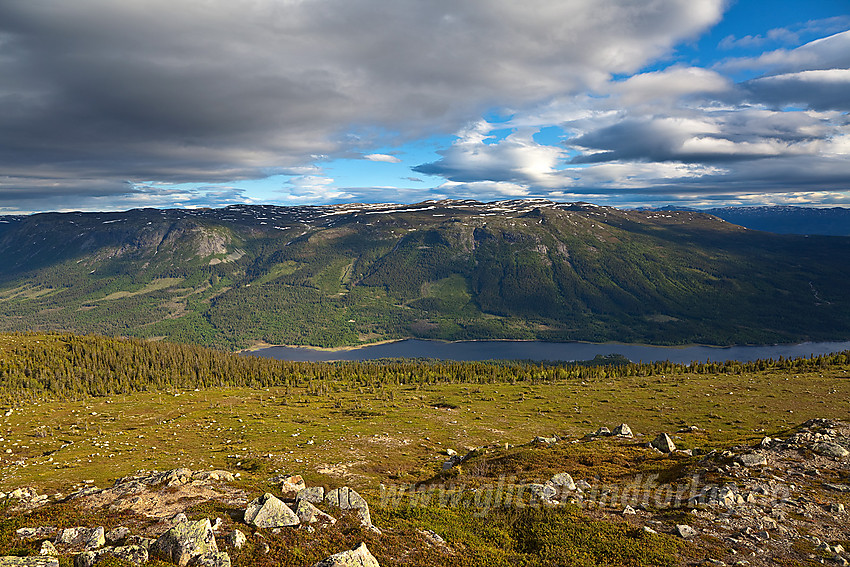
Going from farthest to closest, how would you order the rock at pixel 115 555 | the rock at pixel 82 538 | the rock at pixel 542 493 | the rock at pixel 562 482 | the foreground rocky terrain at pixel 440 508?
the rock at pixel 562 482 < the rock at pixel 542 493 < the foreground rocky terrain at pixel 440 508 < the rock at pixel 82 538 < the rock at pixel 115 555

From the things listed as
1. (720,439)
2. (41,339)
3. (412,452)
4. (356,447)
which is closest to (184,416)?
(356,447)

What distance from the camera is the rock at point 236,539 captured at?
784 inches

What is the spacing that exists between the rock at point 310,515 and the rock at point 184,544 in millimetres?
5256

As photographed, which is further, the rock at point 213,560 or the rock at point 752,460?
the rock at point 752,460

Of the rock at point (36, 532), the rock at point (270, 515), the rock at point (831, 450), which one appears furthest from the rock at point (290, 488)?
the rock at point (831, 450)

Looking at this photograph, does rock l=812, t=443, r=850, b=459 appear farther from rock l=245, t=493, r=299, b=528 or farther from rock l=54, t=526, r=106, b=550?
rock l=54, t=526, r=106, b=550

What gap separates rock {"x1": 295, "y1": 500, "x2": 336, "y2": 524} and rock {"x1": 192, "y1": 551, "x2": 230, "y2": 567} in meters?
5.44

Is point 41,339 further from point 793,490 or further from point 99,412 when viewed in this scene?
point 793,490

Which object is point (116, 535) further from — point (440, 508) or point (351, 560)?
point (440, 508)

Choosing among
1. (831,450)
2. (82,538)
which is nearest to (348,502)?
(82,538)

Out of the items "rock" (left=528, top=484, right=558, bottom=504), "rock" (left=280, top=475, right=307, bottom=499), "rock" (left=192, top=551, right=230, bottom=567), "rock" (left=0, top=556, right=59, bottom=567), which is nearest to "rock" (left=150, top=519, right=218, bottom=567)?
"rock" (left=192, top=551, right=230, bottom=567)

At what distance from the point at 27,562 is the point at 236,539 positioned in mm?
7788

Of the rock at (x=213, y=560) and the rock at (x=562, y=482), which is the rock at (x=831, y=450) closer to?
the rock at (x=562, y=482)

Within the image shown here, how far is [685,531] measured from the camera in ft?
Result: 82.7
